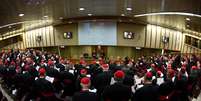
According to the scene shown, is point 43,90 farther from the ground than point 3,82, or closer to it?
farther from the ground

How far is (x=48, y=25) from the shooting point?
40.4 meters

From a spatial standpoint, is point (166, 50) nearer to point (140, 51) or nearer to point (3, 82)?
point (140, 51)

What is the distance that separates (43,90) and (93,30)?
99.6ft

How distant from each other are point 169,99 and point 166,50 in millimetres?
30797

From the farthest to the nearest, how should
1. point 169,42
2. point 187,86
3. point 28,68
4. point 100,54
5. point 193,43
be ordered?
1. point 100,54
2. point 169,42
3. point 193,43
4. point 28,68
5. point 187,86

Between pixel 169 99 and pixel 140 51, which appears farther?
pixel 140 51

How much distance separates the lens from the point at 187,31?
1391 inches

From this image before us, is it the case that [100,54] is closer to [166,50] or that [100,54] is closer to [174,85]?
[166,50]

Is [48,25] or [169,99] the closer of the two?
[169,99]

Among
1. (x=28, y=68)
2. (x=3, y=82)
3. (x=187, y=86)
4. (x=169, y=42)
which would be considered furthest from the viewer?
(x=169, y=42)

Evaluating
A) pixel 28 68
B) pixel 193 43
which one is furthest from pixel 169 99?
pixel 193 43

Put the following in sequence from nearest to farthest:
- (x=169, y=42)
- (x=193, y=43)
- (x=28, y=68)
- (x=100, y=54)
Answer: (x=28, y=68) → (x=193, y=43) → (x=169, y=42) → (x=100, y=54)

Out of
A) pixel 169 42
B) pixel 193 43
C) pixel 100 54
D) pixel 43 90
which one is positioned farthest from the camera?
pixel 100 54

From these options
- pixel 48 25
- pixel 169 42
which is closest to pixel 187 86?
pixel 169 42
